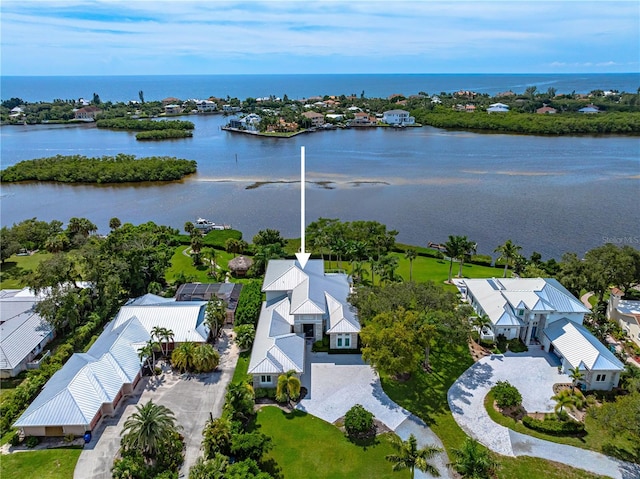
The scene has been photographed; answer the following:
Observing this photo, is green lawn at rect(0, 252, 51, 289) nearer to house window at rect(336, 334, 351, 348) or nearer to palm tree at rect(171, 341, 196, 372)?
palm tree at rect(171, 341, 196, 372)

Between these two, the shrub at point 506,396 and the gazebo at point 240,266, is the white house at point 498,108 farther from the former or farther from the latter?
the shrub at point 506,396

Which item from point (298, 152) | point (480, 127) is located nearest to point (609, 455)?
point (298, 152)

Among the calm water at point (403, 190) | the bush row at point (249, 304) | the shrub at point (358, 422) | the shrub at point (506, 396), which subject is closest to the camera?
the shrub at point (358, 422)

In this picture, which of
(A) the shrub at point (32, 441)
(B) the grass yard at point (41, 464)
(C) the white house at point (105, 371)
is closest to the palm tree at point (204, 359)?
(C) the white house at point (105, 371)

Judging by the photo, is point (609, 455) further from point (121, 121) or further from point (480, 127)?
point (121, 121)

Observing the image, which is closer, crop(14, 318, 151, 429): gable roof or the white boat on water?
crop(14, 318, 151, 429): gable roof

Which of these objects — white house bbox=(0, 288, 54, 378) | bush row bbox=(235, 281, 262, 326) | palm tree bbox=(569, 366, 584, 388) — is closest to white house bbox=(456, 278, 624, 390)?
palm tree bbox=(569, 366, 584, 388)
